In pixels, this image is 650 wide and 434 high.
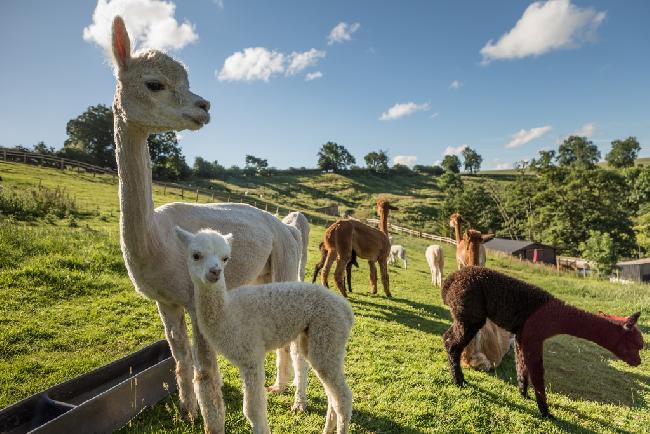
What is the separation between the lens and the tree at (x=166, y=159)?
50.7 m

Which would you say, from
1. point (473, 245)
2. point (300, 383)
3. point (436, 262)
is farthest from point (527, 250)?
point (300, 383)

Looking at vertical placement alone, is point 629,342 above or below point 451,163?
below

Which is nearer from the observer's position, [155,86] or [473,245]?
[155,86]

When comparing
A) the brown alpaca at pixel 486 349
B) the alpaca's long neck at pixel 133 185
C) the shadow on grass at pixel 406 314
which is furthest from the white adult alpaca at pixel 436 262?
the alpaca's long neck at pixel 133 185

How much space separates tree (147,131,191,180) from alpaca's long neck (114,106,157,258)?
5207cm

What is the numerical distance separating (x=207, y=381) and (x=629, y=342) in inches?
194

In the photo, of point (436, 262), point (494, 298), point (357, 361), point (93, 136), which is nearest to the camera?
point (494, 298)

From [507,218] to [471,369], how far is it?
5221cm

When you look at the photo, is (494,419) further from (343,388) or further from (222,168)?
(222,168)

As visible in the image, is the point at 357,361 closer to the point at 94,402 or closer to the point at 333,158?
the point at 94,402

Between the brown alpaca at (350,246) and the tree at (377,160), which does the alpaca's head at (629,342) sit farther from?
the tree at (377,160)

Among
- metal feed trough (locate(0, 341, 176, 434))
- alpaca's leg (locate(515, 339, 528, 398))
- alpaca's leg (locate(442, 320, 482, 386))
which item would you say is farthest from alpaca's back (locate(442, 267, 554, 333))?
metal feed trough (locate(0, 341, 176, 434))

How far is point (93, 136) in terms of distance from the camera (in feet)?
160

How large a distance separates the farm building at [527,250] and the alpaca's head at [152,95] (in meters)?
38.7
